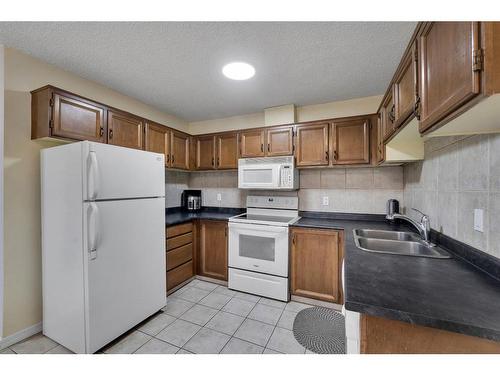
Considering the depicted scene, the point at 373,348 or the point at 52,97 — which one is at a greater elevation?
the point at 52,97

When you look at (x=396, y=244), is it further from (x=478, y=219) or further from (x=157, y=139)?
(x=157, y=139)

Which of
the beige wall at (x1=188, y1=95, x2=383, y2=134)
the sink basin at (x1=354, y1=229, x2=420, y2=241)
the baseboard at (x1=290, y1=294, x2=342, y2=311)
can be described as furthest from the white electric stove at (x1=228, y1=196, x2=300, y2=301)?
the beige wall at (x1=188, y1=95, x2=383, y2=134)

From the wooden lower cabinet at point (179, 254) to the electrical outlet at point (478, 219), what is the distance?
248cm

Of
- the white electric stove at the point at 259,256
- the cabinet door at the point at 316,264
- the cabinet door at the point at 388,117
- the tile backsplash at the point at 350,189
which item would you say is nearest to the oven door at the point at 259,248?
the white electric stove at the point at 259,256

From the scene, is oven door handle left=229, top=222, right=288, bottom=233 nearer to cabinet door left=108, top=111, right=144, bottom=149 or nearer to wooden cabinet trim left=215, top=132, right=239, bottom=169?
wooden cabinet trim left=215, top=132, right=239, bottom=169

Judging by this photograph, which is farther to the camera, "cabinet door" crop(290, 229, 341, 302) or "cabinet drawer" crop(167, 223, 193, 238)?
"cabinet drawer" crop(167, 223, 193, 238)

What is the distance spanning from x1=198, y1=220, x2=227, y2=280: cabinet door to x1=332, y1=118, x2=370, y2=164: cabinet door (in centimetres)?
164

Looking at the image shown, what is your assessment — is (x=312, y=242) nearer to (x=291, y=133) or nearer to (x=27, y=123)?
(x=291, y=133)

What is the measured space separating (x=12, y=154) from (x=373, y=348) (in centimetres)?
264

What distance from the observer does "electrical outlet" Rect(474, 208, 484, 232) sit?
1.08 m

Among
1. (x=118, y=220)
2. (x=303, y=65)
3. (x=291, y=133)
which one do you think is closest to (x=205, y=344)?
(x=118, y=220)

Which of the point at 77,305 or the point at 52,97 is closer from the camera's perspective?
the point at 77,305

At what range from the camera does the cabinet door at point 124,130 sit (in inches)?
83.7

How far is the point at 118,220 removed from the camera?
67.2 inches
